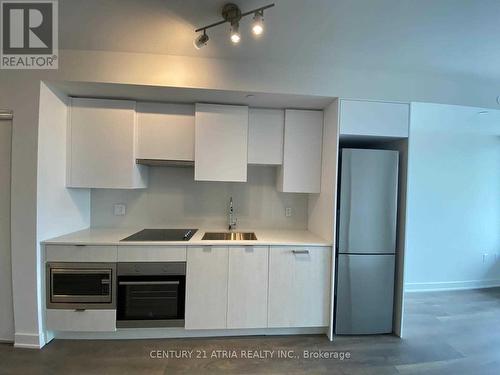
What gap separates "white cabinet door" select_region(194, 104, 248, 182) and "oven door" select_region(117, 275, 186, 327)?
1.08m

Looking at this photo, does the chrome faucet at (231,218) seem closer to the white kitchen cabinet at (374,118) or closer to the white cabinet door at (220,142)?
the white cabinet door at (220,142)

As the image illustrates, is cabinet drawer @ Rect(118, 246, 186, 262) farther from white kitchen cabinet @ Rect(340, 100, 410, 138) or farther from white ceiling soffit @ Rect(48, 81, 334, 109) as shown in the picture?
white kitchen cabinet @ Rect(340, 100, 410, 138)

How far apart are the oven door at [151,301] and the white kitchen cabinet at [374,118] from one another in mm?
2177

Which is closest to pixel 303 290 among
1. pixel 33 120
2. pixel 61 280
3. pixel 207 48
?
pixel 61 280

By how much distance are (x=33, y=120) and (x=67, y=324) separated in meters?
1.83

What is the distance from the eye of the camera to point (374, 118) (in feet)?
7.31

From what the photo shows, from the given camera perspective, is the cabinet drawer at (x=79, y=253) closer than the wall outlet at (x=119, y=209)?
Yes

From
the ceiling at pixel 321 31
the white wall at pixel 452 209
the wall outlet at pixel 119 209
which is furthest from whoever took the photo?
the white wall at pixel 452 209

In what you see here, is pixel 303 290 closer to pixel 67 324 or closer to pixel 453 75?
pixel 67 324

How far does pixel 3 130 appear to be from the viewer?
2012mm

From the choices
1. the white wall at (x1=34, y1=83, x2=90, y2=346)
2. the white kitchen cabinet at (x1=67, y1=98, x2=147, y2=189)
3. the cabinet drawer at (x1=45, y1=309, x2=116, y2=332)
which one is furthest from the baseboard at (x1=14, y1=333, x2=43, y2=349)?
the white kitchen cabinet at (x1=67, y1=98, x2=147, y2=189)

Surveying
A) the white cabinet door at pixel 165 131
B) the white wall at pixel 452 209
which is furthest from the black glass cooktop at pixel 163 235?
the white wall at pixel 452 209

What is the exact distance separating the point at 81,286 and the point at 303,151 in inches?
99.4

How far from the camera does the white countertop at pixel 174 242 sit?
2080 millimetres
